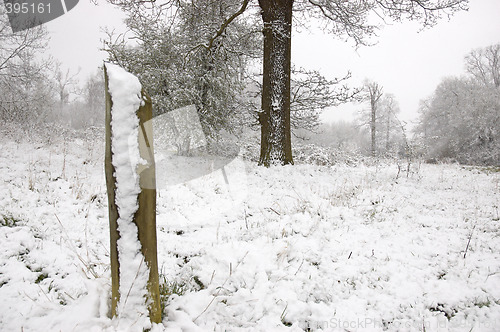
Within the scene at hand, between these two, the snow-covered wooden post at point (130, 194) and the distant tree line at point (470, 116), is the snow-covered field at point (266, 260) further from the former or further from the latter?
the distant tree line at point (470, 116)

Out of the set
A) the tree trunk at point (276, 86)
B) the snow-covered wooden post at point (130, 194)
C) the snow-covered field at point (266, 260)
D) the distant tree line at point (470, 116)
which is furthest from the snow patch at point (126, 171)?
the distant tree line at point (470, 116)

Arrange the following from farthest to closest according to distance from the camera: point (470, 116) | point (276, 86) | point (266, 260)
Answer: point (470, 116)
point (276, 86)
point (266, 260)

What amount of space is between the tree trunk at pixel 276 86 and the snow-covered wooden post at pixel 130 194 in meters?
5.03

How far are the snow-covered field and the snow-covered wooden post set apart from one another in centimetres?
17

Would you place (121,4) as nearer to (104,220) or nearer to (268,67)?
(268,67)

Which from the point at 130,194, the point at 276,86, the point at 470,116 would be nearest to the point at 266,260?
the point at 130,194

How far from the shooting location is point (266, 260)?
2.39 m

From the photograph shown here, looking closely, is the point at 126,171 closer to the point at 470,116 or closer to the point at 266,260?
the point at 266,260

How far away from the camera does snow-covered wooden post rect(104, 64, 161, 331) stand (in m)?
1.25

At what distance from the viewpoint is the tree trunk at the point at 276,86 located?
6277mm

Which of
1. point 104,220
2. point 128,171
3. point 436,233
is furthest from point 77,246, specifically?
point 436,233

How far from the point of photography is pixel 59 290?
1887 millimetres

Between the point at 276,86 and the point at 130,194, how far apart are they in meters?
5.68

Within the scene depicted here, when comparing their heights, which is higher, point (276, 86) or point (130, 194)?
point (276, 86)
